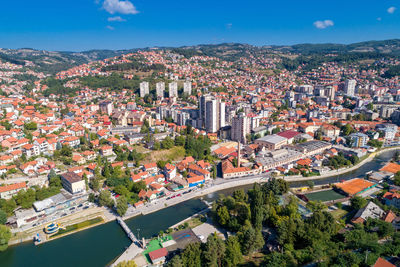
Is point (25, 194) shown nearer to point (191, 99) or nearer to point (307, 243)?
point (307, 243)

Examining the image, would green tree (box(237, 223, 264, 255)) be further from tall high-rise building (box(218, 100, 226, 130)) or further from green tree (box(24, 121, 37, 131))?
green tree (box(24, 121, 37, 131))

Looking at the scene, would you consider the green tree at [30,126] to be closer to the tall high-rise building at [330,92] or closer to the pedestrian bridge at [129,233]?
the pedestrian bridge at [129,233]

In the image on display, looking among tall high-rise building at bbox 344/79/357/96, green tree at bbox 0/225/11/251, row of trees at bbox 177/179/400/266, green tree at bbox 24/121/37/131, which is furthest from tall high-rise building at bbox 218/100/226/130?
tall high-rise building at bbox 344/79/357/96

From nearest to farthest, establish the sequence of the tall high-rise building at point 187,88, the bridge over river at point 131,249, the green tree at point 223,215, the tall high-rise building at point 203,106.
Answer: the bridge over river at point 131,249
the green tree at point 223,215
the tall high-rise building at point 203,106
the tall high-rise building at point 187,88

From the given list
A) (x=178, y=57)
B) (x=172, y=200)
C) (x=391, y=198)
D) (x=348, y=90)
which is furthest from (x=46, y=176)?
(x=178, y=57)

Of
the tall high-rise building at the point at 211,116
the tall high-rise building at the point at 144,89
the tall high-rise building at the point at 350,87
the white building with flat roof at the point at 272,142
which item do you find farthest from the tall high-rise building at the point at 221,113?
the tall high-rise building at the point at 350,87

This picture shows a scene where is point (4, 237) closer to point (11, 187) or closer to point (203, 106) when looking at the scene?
point (11, 187)

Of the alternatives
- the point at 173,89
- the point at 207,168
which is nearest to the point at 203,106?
the point at 207,168
